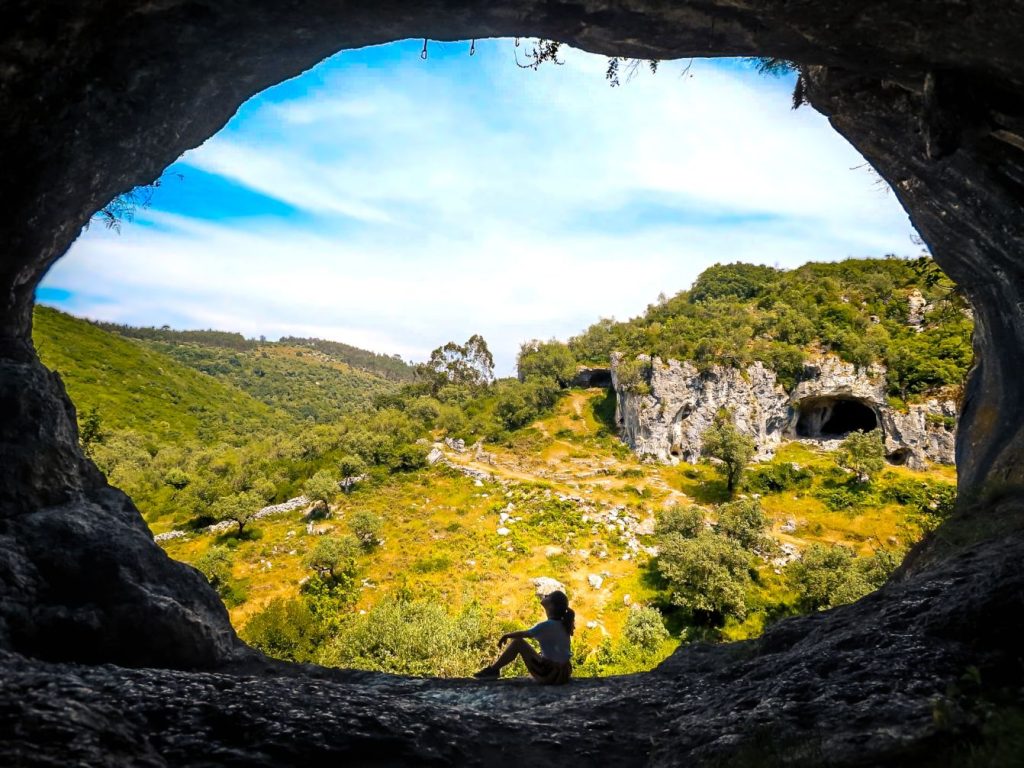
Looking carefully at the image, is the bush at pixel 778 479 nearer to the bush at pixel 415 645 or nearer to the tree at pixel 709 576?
the tree at pixel 709 576

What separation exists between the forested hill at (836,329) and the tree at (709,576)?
2952cm

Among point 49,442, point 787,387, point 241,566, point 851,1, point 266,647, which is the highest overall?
point 787,387

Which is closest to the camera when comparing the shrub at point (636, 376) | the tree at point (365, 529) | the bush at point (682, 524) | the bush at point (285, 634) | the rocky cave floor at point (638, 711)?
the rocky cave floor at point (638, 711)

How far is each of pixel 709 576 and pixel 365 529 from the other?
81.5ft

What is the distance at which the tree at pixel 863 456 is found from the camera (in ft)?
136

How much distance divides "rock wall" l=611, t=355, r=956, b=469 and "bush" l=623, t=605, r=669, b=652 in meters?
31.8

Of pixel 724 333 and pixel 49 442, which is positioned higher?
pixel 724 333

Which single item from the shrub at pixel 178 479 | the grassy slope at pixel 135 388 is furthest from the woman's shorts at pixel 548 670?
the grassy slope at pixel 135 388

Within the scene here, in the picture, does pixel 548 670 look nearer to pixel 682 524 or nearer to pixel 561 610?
pixel 561 610

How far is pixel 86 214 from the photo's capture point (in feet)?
23.9

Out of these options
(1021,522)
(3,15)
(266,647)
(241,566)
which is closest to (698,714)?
(1021,522)

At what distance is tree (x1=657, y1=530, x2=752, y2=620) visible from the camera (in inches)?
1028

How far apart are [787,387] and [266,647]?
54.9m

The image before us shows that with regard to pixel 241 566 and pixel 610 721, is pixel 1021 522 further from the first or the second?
pixel 241 566
